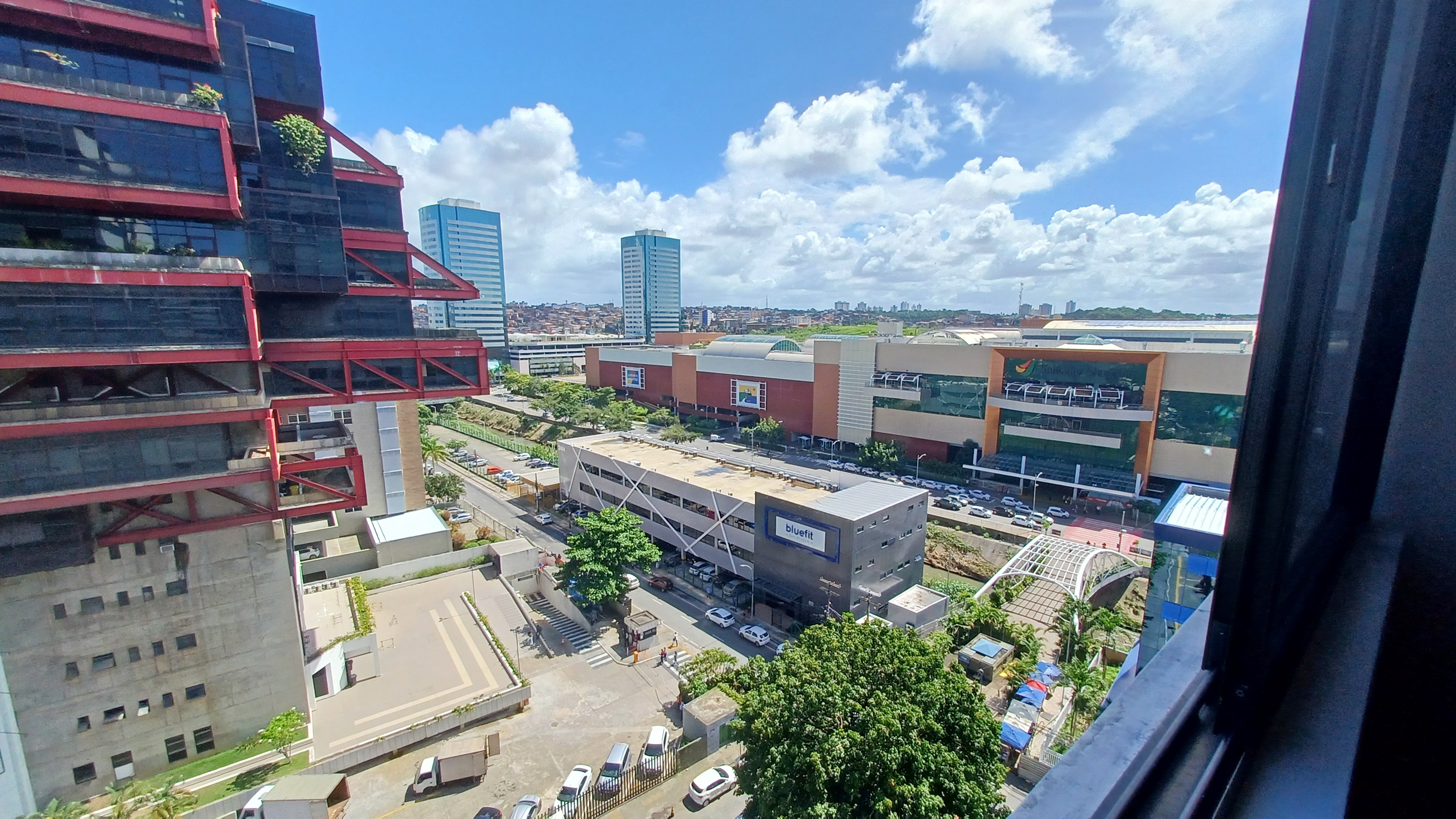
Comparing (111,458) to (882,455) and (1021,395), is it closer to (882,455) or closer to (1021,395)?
(882,455)

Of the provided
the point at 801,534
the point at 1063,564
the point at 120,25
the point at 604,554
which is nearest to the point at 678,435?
the point at 604,554

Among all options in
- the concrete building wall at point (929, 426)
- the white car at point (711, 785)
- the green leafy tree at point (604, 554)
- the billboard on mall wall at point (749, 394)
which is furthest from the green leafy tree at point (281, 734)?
the billboard on mall wall at point (749, 394)

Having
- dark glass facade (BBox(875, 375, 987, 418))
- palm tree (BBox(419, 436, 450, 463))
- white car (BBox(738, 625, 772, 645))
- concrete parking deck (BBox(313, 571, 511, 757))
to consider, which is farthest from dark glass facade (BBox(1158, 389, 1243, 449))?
palm tree (BBox(419, 436, 450, 463))

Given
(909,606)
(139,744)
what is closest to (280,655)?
(139,744)

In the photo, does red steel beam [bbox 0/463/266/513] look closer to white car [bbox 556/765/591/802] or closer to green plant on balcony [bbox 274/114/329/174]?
green plant on balcony [bbox 274/114/329/174]

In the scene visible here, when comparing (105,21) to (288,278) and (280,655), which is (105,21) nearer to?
A: (288,278)

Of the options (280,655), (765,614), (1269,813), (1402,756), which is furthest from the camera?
(765,614)
